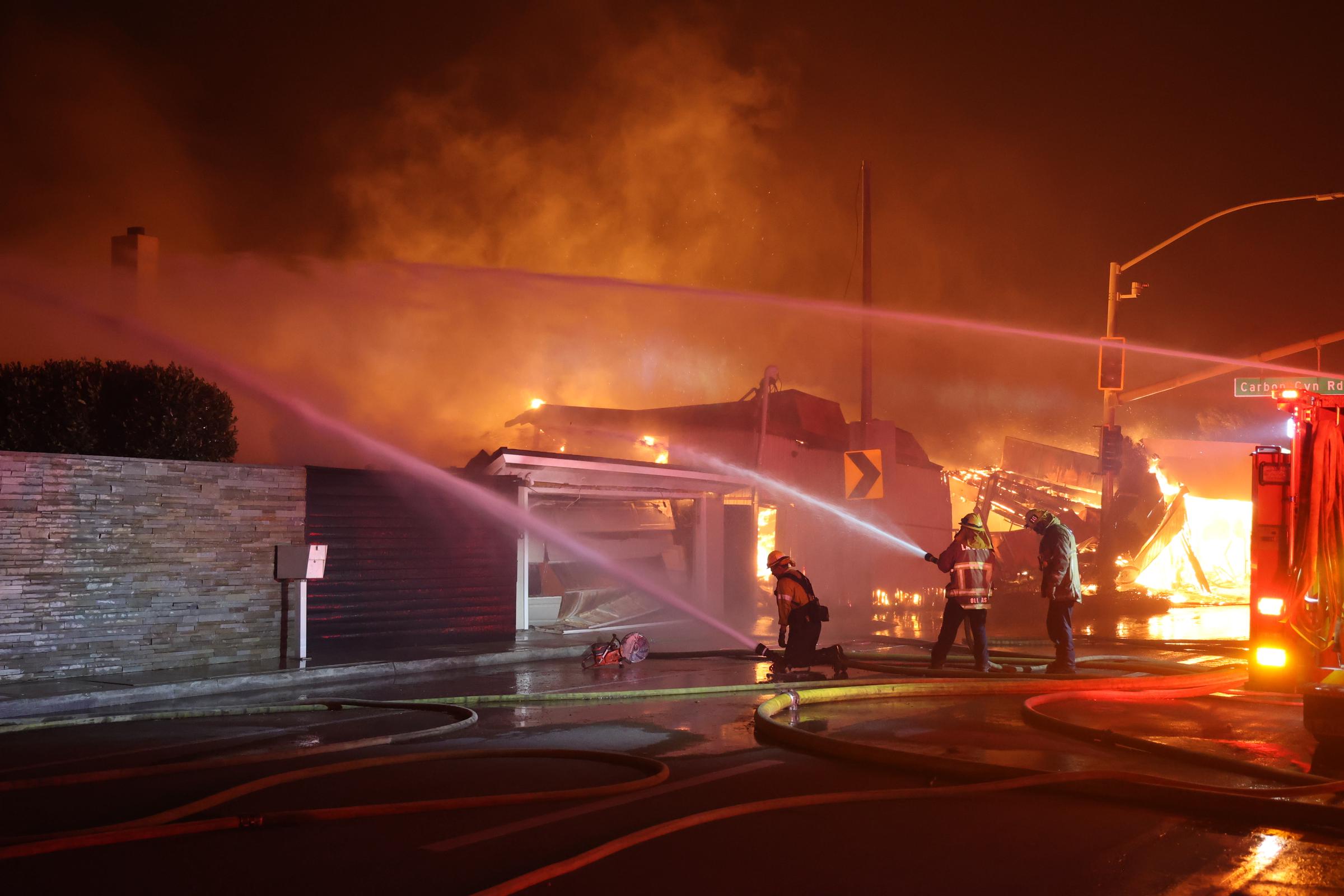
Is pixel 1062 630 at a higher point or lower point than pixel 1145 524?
lower

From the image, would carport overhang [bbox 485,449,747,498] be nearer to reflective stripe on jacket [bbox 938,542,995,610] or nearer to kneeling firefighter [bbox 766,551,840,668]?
kneeling firefighter [bbox 766,551,840,668]

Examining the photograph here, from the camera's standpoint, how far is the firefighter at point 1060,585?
10258mm

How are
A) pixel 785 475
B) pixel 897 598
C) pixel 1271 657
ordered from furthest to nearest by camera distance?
pixel 785 475 < pixel 897 598 < pixel 1271 657

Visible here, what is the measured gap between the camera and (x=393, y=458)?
15781 millimetres

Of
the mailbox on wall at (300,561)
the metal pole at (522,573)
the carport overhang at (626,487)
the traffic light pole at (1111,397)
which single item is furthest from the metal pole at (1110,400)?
the mailbox on wall at (300,561)

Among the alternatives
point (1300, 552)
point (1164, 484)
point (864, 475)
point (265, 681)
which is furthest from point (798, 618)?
point (1164, 484)

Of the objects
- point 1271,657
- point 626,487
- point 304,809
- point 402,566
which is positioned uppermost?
point 626,487

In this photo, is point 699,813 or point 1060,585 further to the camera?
point 1060,585

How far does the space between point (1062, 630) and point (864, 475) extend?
4422 mm

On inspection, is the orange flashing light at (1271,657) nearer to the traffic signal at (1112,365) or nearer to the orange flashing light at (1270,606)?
the orange flashing light at (1270,606)

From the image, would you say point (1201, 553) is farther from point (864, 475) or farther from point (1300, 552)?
point (1300, 552)

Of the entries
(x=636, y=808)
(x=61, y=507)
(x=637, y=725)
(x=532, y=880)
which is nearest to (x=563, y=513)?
(x=61, y=507)

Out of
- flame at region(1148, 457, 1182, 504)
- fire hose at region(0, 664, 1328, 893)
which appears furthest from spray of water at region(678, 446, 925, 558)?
fire hose at region(0, 664, 1328, 893)

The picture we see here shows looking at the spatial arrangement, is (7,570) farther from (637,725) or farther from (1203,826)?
(1203,826)
